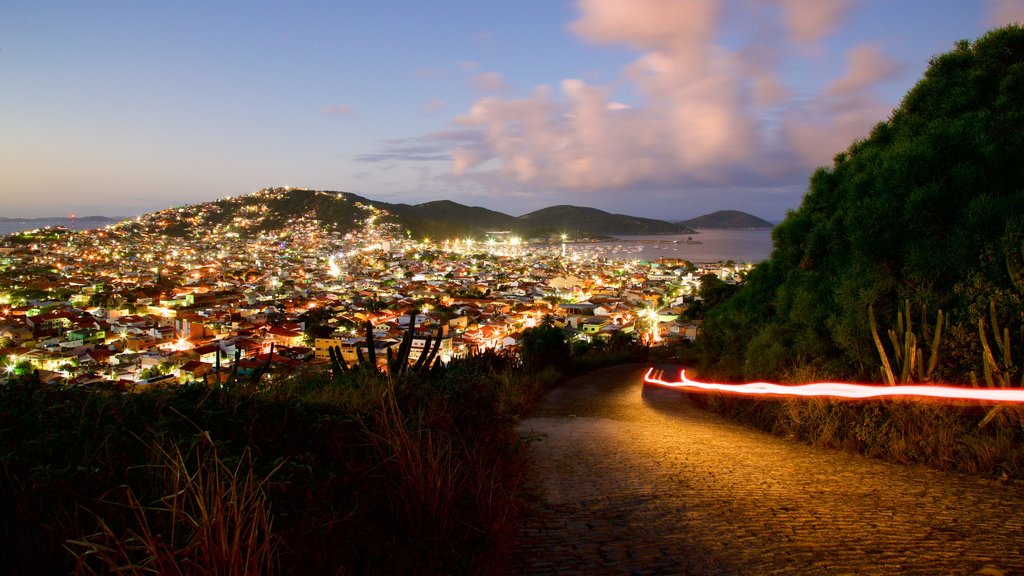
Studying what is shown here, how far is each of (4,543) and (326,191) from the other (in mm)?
142214

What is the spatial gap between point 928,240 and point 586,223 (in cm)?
17050

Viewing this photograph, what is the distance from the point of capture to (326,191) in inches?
5261

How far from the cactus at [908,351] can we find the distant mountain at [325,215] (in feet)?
374

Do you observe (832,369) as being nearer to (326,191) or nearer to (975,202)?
(975,202)

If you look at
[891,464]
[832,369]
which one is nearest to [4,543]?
[891,464]

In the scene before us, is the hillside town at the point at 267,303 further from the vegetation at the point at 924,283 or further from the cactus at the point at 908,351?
the cactus at the point at 908,351

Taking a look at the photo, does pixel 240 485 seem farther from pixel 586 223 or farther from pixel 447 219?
pixel 586 223

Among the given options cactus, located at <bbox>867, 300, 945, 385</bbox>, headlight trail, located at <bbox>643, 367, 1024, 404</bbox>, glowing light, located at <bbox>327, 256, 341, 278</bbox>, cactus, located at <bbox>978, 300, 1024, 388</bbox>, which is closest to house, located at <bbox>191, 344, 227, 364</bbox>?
headlight trail, located at <bbox>643, 367, 1024, 404</bbox>

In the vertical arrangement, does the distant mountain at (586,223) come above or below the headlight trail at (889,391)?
above

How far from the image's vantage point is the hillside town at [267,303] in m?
18.1

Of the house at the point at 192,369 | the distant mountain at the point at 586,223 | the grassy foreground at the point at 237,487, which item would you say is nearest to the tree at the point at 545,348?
the grassy foreground at the point at 237,487

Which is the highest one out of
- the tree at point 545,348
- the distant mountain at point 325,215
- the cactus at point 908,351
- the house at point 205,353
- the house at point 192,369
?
the distant mountain at point 325,215

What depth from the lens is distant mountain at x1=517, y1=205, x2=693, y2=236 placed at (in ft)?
550

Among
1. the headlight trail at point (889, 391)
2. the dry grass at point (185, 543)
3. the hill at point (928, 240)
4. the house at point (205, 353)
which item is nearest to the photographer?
the dry grass at point (185, 543)
